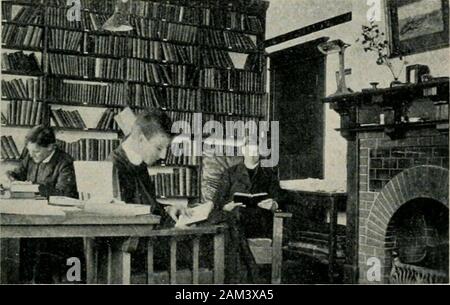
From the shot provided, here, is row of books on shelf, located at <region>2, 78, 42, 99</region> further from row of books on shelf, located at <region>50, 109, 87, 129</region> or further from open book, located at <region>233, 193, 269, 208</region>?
open book, located at <region>233, 193, 269, 208</region>

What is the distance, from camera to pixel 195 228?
2.64 m

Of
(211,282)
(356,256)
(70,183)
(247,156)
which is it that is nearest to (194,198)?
(247,156)

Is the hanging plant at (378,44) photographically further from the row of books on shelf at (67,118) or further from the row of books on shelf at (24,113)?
the row of books on shelf at (24,113)

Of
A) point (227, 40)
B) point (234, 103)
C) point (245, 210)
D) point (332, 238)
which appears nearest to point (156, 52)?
point (227, 40)

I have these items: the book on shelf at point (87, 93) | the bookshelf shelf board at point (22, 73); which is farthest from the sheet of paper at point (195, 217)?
the bookshelf shelf board at point (22, 73)

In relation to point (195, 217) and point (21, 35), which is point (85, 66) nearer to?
point (21, 35)

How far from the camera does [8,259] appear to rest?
2.71 metres

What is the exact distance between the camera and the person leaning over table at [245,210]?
342 cm

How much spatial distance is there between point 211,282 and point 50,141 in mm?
1584

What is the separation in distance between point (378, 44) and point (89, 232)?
2179 mm

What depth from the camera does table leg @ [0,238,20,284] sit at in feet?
8.84

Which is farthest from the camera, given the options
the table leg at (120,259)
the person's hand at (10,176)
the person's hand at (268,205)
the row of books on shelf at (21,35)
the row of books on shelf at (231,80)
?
the row of books on shelf at (231,80)

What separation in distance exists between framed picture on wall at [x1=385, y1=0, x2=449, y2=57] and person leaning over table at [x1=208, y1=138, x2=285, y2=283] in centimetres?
133

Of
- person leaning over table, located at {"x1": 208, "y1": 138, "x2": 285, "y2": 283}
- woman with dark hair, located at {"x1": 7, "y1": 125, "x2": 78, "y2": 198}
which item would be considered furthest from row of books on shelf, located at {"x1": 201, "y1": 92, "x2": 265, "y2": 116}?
woman with dark hair, located at {"x1": 7, "y1": 125, "x2": 78, "y2": 198}
